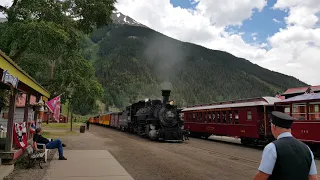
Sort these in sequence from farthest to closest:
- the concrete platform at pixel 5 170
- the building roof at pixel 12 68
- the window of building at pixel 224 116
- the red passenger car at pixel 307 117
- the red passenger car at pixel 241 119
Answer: the window of building at pixel 224 116 < the red passenger car at pixel 241 119 < the red passenger car at pixel 307 117 < the concrete platform at pixel 5 170 < the building roof at pixel 12 68

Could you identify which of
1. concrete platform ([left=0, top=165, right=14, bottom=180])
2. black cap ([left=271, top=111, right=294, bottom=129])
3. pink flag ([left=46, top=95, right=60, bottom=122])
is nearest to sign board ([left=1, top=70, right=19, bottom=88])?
concrete platform ([left=0, top=165, right=14, bottom=180])

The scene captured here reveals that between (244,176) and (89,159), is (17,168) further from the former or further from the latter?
(244,176)

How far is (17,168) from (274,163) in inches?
334

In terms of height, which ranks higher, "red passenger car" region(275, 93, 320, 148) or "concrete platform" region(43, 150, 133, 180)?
"red passenger car" region(275, 93, 320, 148)

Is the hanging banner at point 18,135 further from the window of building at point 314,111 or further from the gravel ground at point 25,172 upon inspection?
the window of building at point 314,111

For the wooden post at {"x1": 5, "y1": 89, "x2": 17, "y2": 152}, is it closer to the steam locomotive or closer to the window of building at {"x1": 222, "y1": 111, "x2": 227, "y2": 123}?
the steam locomotive

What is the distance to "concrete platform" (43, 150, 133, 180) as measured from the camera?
802 cm

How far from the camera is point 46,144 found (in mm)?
10664

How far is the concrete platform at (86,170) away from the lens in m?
8.02

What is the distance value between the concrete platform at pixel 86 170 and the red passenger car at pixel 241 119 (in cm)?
982

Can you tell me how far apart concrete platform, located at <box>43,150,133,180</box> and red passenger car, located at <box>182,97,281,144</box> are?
982cm

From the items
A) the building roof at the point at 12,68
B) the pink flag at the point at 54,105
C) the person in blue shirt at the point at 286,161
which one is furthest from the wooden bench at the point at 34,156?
the person in blue shirt at the point at 286,161

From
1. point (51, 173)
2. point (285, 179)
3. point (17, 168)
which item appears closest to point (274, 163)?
point (285, 179)

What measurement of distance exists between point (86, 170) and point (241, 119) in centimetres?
1265
